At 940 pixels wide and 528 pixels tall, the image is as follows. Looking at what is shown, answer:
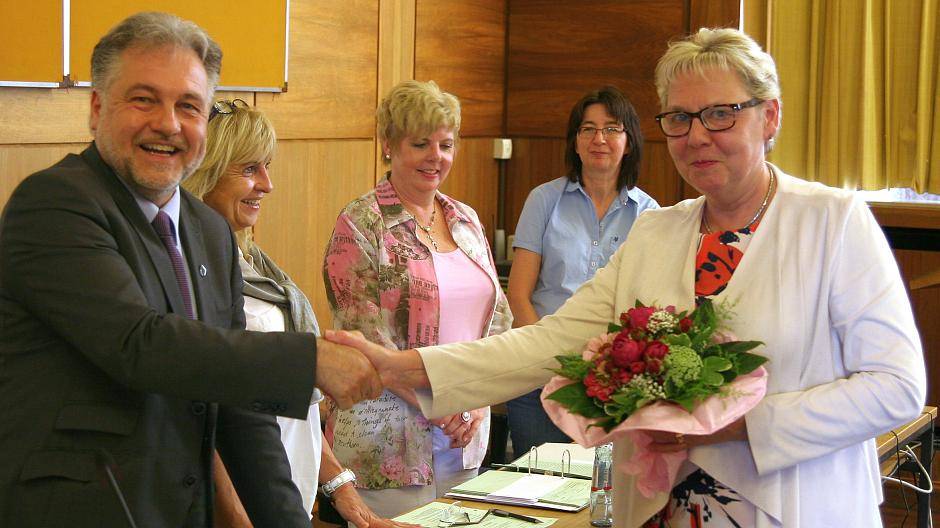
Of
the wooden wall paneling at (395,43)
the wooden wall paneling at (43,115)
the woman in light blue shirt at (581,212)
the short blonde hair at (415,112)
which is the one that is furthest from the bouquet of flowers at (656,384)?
the wooden wall paneling at (395,43)

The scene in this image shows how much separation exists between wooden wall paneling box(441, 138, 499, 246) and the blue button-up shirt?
68.1 inches

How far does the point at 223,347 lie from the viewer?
1.74 metres

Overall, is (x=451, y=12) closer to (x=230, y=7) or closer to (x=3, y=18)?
(x=230, y=7)

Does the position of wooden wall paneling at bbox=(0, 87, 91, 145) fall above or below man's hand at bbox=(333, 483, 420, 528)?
above

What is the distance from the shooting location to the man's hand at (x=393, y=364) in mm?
2252

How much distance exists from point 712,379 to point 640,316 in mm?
181

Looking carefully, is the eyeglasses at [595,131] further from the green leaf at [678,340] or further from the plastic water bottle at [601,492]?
the green leaf at [678,340]

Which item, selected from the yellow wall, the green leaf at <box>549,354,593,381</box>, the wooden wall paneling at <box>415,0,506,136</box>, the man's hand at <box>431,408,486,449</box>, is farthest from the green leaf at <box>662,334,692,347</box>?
the wooden wall paneling at <box>415,0,506,136</box>

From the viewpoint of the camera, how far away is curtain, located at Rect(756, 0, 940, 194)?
5.95m

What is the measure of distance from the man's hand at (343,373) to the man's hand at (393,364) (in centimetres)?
6

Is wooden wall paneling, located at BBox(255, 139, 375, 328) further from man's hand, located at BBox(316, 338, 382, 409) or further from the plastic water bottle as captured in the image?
man's hand, located at BBox(316, 338, 382, 409)

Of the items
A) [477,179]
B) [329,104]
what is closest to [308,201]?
[329,104]

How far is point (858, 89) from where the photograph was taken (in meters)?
6.09

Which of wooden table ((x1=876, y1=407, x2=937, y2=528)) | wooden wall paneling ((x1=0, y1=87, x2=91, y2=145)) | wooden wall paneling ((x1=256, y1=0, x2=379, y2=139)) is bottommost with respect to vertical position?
wooden table ((x1=876, y1=407, x2=937, y2=528))
